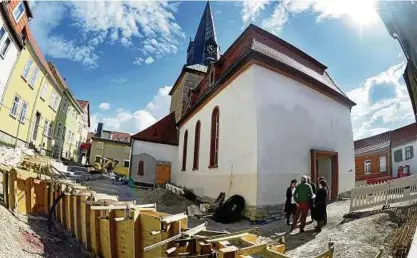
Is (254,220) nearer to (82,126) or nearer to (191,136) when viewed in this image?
(191,136)

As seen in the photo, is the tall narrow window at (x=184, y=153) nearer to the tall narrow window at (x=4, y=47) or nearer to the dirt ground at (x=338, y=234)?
the dirt ground at (x=338, y=234)

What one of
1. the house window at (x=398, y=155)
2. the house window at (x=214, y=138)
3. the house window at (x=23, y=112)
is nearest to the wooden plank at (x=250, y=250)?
the house window at (x=214, y=138)

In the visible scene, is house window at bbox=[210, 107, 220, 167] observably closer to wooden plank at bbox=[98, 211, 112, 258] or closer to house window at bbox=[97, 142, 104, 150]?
wooden plank at bbox=[98, 211, 112, 258]

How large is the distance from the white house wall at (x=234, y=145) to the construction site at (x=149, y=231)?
5.72 ft

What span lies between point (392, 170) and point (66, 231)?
1159 inches

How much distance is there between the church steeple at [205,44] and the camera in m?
30.4

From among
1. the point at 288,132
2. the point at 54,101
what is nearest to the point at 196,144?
the point at 288,132

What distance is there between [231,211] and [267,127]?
3683mm

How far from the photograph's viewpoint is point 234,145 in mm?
12016

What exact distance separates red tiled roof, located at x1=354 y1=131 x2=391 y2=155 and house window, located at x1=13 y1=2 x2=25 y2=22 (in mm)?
34262

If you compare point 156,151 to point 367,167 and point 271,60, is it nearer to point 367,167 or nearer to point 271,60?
point 271,60

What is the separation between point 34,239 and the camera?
625cm

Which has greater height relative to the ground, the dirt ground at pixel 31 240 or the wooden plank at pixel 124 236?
the wooden plank at pixel 124 236

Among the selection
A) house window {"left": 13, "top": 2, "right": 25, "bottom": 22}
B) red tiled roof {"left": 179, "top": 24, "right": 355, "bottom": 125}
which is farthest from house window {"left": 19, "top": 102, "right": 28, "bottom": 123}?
red tiled roof {"left": 179, "top": 24, "right": 355, "bottom": 125}
